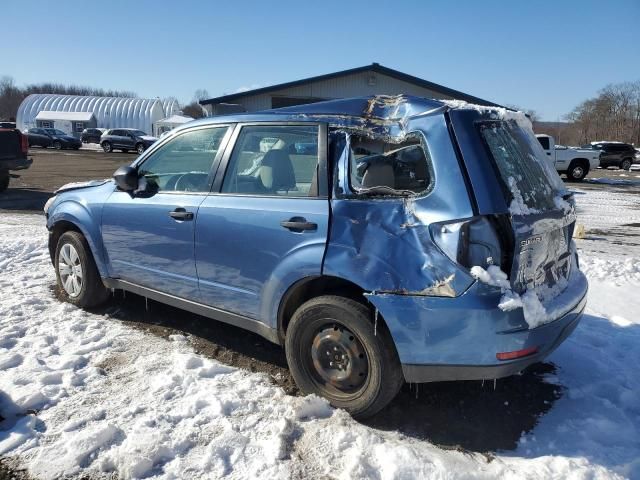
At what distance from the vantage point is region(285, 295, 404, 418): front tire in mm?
2916

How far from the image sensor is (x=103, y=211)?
14.4ft

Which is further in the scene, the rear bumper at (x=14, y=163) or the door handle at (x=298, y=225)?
the rear bumper at (x=14, y=163)

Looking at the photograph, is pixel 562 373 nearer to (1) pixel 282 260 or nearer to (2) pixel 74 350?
(1) pixel 282 260

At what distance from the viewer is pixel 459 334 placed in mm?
2666

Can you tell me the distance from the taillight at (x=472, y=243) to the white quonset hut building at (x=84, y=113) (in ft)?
229

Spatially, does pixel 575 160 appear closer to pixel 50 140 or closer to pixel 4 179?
pixel 4 179

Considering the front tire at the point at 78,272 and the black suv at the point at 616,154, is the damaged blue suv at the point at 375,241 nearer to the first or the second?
the front tire at the point at 78,272

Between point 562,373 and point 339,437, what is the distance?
6.14 ft

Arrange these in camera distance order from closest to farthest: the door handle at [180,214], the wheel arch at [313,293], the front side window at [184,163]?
the wheel arch at [313,293], the door handle at [180,214], the front side window at [184,163]

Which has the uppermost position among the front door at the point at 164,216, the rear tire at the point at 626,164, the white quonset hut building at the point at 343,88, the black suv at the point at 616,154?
the white quonset hut building at the point at 343,88

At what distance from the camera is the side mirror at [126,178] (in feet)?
13.3

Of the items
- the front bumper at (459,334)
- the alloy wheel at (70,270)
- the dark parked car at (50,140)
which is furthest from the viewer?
the dark parked car at (50,140)

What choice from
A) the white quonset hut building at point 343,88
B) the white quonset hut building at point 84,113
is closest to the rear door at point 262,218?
the white quonset hut building at point 343,88

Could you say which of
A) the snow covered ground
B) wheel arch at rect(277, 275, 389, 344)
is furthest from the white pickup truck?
wheel arch at rect(277, 275, 389, 344)
